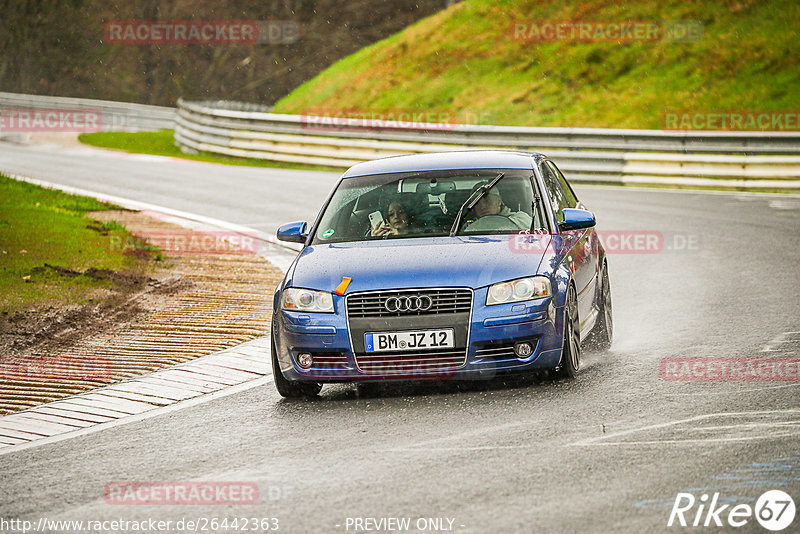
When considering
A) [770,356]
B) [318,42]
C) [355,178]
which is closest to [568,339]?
[770,356]

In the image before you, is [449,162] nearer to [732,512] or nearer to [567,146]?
[732,512]

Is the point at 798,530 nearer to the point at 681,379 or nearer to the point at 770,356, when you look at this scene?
the point at 681,379

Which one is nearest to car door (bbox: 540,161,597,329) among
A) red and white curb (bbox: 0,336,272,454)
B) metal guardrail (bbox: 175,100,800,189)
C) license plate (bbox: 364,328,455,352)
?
license plate (bbox: 364,328,455,352)

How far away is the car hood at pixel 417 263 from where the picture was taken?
307 inches

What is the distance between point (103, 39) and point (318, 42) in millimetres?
13958

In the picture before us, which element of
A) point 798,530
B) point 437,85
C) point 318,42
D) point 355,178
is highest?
point 318,42

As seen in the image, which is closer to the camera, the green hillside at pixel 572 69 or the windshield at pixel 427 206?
the windshield at pixel 427 206

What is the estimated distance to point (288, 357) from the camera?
26.2ft

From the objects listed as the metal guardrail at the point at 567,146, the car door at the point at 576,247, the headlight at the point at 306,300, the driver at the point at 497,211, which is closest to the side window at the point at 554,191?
the car door at the point at 576,247

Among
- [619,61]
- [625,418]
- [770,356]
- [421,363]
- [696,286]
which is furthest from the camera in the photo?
[619,61]

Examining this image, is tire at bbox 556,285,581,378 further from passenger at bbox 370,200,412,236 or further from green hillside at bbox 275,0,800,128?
green hillside at bbox 275,0,800,128

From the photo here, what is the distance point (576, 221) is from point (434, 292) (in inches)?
60.7

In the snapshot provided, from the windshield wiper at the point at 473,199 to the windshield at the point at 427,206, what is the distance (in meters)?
0.02

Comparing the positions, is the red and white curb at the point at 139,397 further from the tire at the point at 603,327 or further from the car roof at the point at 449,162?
the tire at the point at 603,327
